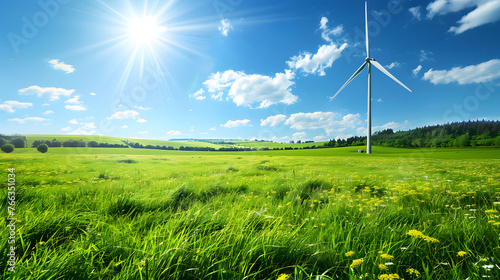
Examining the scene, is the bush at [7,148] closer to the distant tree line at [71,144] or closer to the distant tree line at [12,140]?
the distant tree line at [12,140]

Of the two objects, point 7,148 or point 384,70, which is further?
point 384,70

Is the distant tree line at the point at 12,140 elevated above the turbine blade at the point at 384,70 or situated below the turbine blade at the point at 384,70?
below

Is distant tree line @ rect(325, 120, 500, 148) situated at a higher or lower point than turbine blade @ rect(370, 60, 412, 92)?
lower

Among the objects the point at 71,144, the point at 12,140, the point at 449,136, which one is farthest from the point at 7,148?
the point at 449,136

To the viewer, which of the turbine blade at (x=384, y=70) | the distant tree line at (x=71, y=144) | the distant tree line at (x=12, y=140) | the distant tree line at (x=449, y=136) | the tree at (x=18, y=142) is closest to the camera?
the distant tree line at (x=12, y=140)

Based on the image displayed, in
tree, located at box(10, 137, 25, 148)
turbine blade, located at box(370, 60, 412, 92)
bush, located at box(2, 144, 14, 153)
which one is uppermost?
turbine blade, located at box(370, 60, 412, 92)

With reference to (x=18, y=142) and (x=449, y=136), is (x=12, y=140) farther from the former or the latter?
(x=449, y=136)

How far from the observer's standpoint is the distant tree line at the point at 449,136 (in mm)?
37469

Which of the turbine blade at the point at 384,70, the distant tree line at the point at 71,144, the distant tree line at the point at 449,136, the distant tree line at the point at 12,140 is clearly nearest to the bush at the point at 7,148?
the distant tree line at the point at 12,140

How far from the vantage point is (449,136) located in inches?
1603

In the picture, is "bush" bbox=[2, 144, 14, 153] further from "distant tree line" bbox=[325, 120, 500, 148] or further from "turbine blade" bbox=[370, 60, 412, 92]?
"distant tree line" bbox=[325, 120, 500, 148]

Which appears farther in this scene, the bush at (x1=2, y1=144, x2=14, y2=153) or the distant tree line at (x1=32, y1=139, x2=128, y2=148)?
the distant tree line at (x1=32, y1=139, x2=128, y2=148)

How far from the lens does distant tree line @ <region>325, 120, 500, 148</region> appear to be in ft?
123

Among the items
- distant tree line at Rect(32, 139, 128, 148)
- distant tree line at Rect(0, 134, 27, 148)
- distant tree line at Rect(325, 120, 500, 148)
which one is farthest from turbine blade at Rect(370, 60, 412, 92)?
distant tree line at Rect(32, 139, 128, 148)
